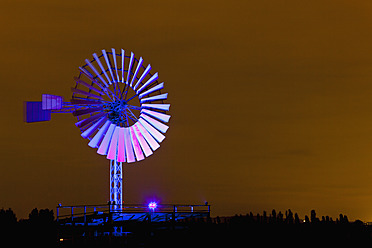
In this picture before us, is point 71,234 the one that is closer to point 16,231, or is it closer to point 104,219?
point 104,219

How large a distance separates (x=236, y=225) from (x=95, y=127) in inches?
2439

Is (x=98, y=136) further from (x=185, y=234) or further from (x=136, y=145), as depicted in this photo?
(x=185, y=234)

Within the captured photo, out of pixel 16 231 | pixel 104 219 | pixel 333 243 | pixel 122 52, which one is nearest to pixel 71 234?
pixel 104 219

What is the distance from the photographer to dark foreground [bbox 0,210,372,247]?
51.4m

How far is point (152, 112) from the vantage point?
49.6 m

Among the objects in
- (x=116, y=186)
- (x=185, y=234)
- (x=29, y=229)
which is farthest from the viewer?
(x=29, y=229)

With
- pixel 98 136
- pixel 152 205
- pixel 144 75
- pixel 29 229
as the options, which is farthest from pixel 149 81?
pixel 29 229

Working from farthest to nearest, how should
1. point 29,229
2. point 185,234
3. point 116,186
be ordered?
point 29,229, point 185,234, point 116,186

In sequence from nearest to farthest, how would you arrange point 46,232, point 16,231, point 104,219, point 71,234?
1. point 104,219
2. point 71,234
3. point 46,232
4. point 16,231

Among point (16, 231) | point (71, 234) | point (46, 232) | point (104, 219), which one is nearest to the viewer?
point (104, 219)

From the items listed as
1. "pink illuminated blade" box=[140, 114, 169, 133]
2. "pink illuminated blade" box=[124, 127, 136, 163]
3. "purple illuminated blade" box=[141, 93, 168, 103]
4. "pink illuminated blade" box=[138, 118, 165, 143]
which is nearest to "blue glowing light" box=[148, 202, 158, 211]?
"pink illuminated blade" box=[124, 127, 136, 163]

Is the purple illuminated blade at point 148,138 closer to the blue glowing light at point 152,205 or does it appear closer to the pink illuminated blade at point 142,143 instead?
the pink illuminated blade at point 142,143

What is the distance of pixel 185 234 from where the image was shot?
221 ft

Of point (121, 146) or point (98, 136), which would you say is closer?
point (98, 136)
